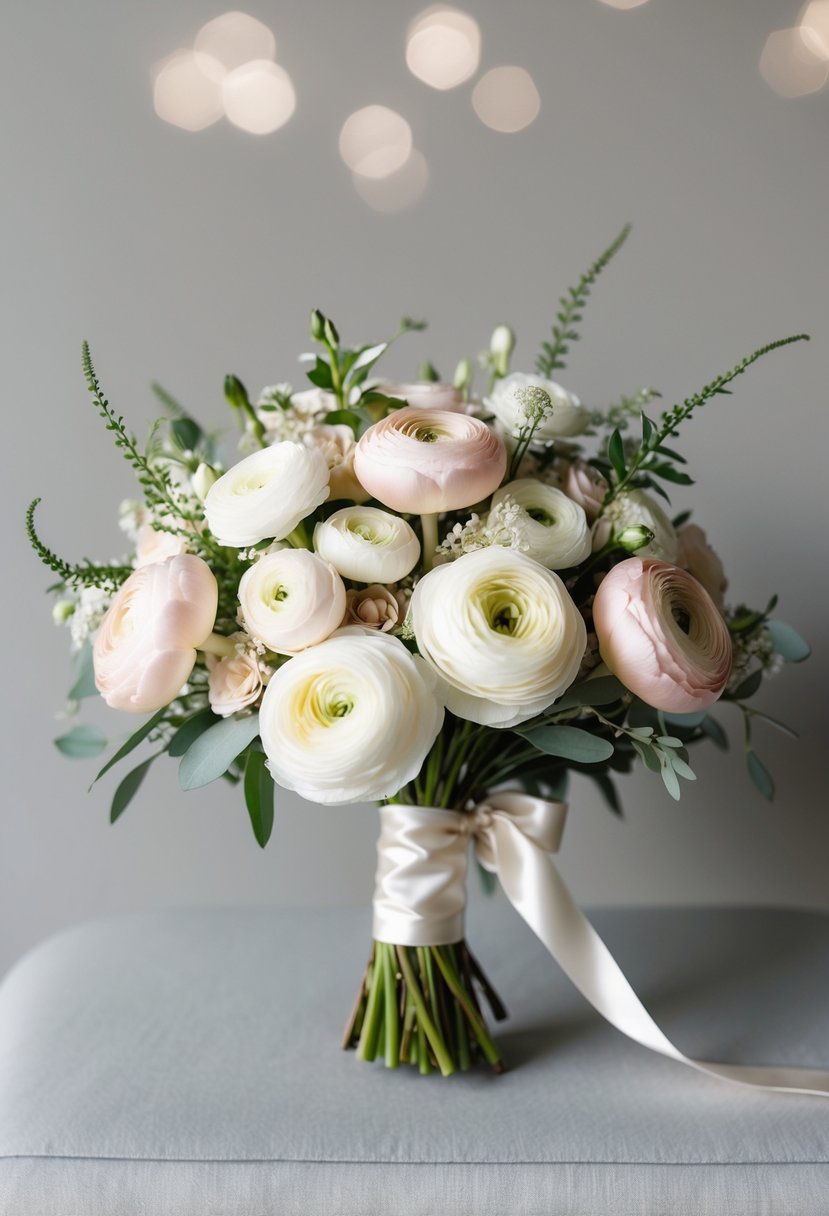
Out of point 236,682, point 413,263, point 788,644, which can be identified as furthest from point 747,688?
point 413,263

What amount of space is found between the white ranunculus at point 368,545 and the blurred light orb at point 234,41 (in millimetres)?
745

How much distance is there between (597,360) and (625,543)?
1.84 ft

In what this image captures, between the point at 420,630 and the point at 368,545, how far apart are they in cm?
7

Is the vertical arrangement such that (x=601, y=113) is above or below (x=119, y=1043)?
above

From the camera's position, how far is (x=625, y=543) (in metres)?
0.74

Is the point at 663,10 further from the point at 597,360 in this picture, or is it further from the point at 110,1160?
the point at 110,1160

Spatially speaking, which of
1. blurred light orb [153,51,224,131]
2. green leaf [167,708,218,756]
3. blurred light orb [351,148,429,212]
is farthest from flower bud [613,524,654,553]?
blurred light orb [153,51,224,131]

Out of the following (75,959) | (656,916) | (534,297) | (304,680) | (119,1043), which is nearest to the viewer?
(304,680)

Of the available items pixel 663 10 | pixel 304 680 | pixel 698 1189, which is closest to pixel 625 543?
pixel 304 680

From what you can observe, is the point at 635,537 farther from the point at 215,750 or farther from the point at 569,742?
the point at 215,750

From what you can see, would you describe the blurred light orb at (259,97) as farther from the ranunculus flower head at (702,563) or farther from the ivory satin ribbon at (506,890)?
the ivory satin ribbon at (506,890)

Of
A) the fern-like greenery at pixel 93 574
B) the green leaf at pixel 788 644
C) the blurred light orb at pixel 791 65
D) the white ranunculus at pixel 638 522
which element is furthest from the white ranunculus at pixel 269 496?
the blurred light orb at pixel 791 65

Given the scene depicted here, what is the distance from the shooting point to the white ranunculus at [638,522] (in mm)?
768

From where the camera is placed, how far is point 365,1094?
0.77m
